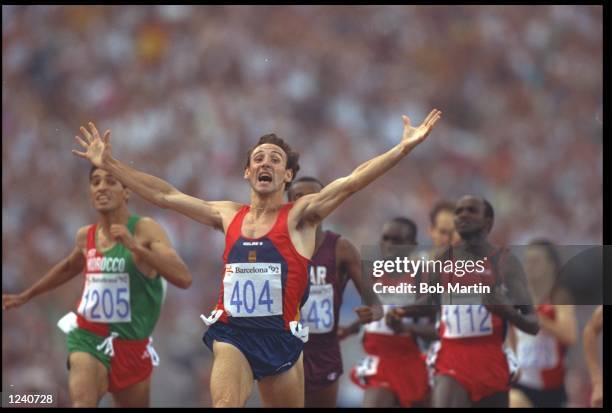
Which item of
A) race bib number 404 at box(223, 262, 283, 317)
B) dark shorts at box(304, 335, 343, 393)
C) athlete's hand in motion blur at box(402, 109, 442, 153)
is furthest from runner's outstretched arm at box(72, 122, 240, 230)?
dark shorts at box(304, 335, 343, 393)

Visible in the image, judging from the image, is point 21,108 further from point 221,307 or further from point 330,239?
point 221,307

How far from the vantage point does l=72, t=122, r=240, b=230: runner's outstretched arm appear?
739 cm

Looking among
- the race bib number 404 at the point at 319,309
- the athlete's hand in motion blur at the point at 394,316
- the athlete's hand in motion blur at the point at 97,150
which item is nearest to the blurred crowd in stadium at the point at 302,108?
the athlete's hand in motion blur at the point at 394,316

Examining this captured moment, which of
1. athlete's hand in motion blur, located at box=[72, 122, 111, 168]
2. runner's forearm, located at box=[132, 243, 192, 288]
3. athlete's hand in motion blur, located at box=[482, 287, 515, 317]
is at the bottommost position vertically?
athlete's hand in motion blur, located at box=[482, 287, 515, 317]

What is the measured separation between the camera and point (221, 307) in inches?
280

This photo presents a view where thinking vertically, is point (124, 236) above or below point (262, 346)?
above

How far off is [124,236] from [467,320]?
9.71ft

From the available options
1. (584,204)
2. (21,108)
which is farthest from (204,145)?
(584,204)

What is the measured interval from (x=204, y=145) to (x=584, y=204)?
222 inches

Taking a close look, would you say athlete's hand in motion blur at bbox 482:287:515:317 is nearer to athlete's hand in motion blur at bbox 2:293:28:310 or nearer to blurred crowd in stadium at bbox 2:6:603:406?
athlete's hand in motion blur at bbox 2:293:28:310

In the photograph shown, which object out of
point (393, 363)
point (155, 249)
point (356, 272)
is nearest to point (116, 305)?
point (155, 249)

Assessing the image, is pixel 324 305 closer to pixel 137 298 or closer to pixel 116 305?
pixel 137 298

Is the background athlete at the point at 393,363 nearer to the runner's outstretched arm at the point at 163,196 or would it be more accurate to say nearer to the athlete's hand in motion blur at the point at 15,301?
the runner's outstretched arm at the point at 163,196

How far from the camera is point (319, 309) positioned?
8.98 meters
